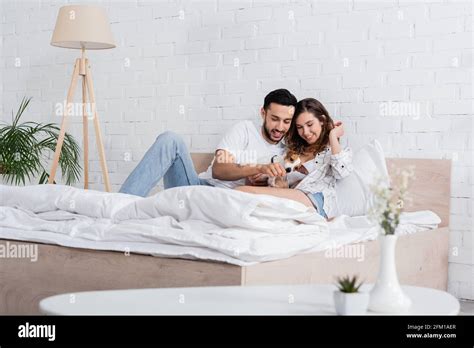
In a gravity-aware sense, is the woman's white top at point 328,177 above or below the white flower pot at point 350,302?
above

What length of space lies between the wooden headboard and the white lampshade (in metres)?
1.74

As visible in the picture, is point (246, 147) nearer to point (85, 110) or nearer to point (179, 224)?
point (85, 110)

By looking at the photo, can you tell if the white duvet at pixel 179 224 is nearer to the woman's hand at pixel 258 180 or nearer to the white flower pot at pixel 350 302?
the white flower pot at pixel 350 302

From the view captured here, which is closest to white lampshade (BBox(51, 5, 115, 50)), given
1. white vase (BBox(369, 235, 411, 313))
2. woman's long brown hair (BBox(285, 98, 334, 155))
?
woman's long brown hair (BBox(285, 98, 334, 155))

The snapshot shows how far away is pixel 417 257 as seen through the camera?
295cm

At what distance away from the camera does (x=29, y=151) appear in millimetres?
4336

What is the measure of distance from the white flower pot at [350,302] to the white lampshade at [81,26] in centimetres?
285

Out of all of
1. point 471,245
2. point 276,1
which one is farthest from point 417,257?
point 276,1

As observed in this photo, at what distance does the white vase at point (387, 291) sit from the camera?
4.99 ft

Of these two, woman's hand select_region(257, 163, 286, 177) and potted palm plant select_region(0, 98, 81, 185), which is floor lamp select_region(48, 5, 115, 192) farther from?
woman's hand select_region(257, 163, 286, 177)

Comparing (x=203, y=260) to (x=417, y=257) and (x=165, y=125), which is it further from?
(x=165, y=125)

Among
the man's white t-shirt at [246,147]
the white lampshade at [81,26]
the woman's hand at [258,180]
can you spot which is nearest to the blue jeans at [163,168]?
the man's white t-shirt at [246,147]

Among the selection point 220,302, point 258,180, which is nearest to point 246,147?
point 258,180
